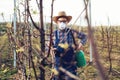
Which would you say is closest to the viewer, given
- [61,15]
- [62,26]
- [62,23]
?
[62,26]

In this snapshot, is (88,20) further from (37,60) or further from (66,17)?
(66,17)

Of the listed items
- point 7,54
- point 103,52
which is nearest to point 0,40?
point 7,54

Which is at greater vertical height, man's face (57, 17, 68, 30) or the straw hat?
the straw hat

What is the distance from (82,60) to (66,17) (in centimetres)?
84

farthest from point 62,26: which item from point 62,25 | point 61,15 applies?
point 61,15

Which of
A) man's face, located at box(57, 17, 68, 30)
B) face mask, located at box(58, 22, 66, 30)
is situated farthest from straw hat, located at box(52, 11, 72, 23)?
face mask, located at box(58, 22, 66, 30)

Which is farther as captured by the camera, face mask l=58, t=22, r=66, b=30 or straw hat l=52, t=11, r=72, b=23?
straw hat l=52, t=11, r=72, b=23

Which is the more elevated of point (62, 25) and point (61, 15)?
point (61, 15)

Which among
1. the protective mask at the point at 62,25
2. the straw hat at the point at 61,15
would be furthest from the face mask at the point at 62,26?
the straw hat at the point at 61,15

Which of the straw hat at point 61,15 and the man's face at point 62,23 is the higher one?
the straw hat at point 61,15

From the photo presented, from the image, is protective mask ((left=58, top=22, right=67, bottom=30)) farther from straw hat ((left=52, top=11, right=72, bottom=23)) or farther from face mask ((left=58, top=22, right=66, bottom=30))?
straw hat ((left=52, top=11, right=72, bottom=23))

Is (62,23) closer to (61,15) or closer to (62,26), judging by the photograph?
(62,26)

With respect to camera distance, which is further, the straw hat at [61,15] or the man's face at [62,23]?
the straw hat at [61,15]

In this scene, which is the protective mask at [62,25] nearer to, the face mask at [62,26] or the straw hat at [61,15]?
the face mask at [62,26]
